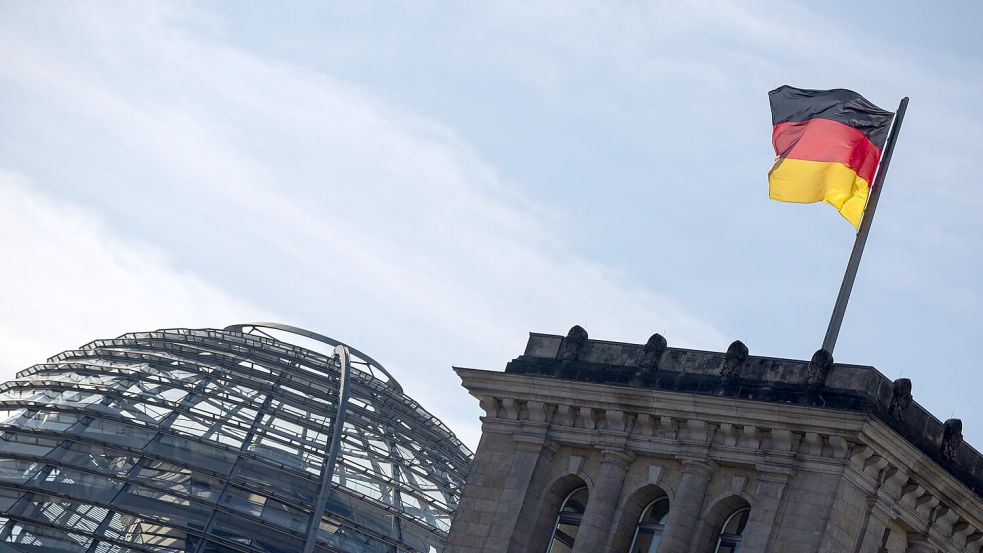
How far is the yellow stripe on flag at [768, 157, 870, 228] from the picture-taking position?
203 ft

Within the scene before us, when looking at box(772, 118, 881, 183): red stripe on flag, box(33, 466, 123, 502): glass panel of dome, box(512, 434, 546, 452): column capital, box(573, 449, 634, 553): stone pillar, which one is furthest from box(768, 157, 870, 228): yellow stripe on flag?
box(33, 466, 123, 502): glass panel of dome

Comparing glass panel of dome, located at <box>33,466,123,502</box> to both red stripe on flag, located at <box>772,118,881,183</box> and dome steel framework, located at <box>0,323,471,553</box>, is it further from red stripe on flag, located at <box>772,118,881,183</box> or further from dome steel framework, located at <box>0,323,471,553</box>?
red stripe on flag, located at <box>772,118,881,183</box>

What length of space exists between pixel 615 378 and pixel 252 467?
31.6 m

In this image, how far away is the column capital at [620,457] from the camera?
60938 millimetres

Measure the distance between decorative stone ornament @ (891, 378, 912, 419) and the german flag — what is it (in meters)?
5.25

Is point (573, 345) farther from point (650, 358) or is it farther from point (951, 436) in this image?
point (951, 436)

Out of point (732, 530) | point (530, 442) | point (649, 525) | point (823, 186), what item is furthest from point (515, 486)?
point (823, 186)

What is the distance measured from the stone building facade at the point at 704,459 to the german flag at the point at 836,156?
452cm

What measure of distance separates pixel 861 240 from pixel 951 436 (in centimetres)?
529

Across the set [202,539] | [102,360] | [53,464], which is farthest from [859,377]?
[102,360]

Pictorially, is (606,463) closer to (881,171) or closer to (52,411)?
(881,171)

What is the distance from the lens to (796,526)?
5706cm

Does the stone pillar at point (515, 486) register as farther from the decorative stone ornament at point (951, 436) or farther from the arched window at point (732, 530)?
the decorative stone ornament at point (951, 436)

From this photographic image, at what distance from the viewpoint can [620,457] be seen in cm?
6097
